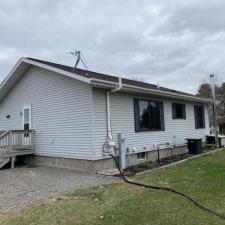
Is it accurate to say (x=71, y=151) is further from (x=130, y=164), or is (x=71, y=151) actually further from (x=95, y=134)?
(x=130, y=164)

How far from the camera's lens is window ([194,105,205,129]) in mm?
15098

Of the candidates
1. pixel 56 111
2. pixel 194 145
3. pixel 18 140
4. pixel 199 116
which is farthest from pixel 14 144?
pixel 199 116

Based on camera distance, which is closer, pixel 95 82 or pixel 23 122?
pixel 95 82

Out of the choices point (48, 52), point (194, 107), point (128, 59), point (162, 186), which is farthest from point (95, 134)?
point (128, 59)

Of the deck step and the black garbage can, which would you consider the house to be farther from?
the black garbage can

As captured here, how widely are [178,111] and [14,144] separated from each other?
7892 mm

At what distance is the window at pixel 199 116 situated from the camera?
15.1 meters

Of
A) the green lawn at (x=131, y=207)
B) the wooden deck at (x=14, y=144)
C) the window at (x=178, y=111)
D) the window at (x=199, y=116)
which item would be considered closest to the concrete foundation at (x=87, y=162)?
the wooden deck at (x=14, y=144)

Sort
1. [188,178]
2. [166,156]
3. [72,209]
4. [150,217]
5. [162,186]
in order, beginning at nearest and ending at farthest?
[150,217], [72,209], [162,186], [188,178], [166,156]

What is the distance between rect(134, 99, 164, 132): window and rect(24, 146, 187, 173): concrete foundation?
1083mm

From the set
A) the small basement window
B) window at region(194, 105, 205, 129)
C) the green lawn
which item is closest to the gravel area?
the green lawn

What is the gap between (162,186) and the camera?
6219 millimetres

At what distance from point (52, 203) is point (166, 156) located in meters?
7.56

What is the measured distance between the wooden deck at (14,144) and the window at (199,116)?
905cm
